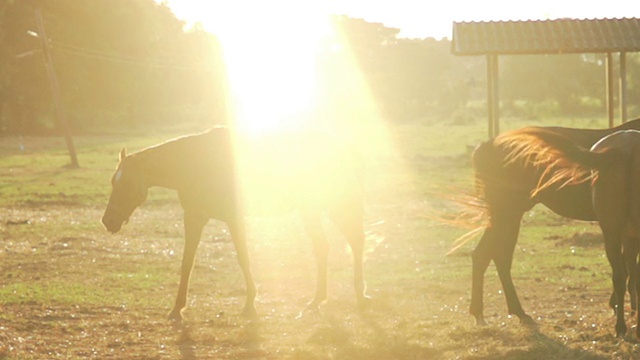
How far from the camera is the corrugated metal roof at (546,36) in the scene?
1997 centimetres

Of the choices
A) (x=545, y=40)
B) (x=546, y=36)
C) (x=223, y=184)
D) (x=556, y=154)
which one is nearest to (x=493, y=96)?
(x=545, y=40)

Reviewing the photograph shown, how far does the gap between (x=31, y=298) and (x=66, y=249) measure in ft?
15.1

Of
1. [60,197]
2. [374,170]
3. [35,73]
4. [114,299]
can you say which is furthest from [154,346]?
[35,73]

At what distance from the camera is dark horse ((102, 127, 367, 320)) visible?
10750mm

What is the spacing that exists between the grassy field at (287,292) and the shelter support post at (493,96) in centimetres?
186

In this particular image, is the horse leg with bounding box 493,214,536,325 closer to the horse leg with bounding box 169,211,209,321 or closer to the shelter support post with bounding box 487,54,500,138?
the horse leg with bounding box 169,211,209,321

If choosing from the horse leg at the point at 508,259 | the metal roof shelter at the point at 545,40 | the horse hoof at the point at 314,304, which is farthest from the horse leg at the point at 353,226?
the metal roof shelter at the point at 545,40

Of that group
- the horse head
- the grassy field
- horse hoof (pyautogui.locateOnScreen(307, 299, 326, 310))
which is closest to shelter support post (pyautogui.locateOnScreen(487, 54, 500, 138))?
the grassy field

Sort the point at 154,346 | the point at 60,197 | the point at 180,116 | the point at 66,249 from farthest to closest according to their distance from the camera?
the point at 180,116
the point at 60,197
the point at 66,249
the point at 154,346

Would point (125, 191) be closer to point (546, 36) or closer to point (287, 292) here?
point (287, 292)

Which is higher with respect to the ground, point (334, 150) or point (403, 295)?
point (334, 150)

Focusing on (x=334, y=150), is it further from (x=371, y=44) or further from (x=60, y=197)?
(x=371, y=44)

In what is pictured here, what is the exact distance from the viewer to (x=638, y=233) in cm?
730

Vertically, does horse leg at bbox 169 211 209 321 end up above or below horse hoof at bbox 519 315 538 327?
above
